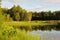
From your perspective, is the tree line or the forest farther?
the tree line

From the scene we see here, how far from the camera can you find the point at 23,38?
38.4ft

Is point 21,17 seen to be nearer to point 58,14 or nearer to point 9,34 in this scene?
point 58,14

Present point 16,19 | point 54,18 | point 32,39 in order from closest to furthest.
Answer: point 32,39, point 16,19, point 54,18

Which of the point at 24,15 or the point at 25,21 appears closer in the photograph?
the point at 25,21

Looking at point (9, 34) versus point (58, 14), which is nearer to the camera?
point (9, 34)

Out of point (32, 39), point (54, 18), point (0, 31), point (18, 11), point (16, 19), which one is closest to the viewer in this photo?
point (0, 31)

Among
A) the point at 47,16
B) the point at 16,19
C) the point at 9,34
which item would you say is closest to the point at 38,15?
the point at 47,16

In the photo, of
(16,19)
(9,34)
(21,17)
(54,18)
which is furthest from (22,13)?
(9,34)

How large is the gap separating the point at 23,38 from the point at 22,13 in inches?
1495

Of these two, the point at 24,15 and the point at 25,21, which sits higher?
the point at 24,15

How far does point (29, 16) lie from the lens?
1999 inches

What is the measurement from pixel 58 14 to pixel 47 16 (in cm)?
325

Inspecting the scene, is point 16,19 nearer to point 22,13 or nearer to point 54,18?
point 22,13

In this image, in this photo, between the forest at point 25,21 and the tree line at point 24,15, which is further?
the tree line at point 24,15
